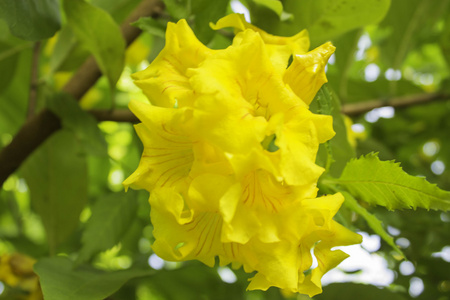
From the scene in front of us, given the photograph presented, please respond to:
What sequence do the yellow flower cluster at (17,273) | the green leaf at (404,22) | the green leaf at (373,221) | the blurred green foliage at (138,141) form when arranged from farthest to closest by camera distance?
the green leaf at (404,22) → the yellow flower cluster at (17,273) → the blurred green foliage at (138,141) → the green leaf at (373,221)

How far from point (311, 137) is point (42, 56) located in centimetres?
97

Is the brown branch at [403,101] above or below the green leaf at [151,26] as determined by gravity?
below

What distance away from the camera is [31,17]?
60 centimetres

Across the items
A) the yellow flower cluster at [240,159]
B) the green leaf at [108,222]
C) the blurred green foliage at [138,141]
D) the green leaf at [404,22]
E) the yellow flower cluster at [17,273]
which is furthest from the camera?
the green leaf at [404,22]

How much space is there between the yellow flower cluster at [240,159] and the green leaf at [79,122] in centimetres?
26

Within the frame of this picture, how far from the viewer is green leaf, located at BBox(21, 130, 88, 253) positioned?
3.02 ft

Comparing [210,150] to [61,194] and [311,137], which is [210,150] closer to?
[311,137]

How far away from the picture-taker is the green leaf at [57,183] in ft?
3.02

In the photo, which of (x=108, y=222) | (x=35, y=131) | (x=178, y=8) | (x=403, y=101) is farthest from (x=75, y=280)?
(x=403, y=101)

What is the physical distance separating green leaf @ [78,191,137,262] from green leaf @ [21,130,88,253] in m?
0.19

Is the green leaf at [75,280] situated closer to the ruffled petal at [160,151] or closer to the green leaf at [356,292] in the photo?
the ruffled petal at [160,151]

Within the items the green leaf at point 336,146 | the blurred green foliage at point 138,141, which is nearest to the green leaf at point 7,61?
the blurred green foliage at point 138,141

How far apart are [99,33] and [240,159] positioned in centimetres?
39

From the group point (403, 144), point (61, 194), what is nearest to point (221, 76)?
point (61, 194)
